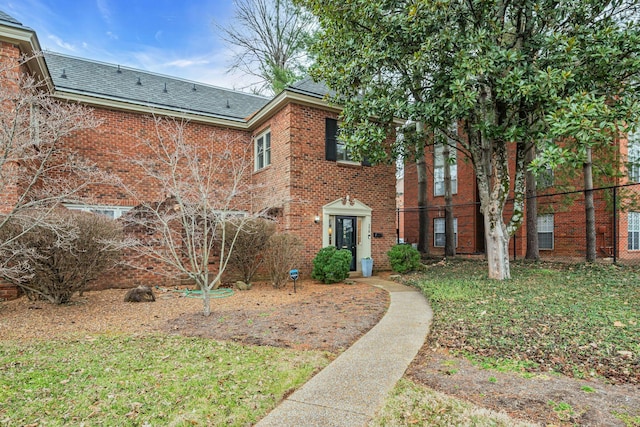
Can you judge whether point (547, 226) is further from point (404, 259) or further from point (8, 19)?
point (8, 19)

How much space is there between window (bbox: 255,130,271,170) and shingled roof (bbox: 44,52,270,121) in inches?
46.5

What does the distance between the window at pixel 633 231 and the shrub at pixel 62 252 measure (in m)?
17.1

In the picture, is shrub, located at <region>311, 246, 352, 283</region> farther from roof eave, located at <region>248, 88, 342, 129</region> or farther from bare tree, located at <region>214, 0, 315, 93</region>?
bare tree, located at <region>214, 0, 315, 93</region>

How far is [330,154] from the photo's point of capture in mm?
11438

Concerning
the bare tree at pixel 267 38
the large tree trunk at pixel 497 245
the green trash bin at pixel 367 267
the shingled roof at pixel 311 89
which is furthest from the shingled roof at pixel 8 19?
the bare tree at pixel 267 38

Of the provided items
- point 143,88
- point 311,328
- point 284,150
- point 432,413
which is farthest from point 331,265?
point 143,88

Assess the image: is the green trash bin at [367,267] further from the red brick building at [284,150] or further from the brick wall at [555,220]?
the brick wall at [555,220]

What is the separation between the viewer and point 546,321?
4.95 metres

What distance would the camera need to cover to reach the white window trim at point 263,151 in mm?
12223

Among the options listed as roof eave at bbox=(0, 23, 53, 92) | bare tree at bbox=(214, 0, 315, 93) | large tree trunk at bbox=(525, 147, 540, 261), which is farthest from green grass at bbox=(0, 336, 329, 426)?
bare tree at bbox=(214, 0, 315, 93)

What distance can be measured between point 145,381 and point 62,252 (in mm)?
4327

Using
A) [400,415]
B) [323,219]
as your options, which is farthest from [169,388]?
[323,219]

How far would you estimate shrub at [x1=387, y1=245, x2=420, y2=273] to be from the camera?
10.9 meters

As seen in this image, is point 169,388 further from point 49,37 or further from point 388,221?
point 49,37
